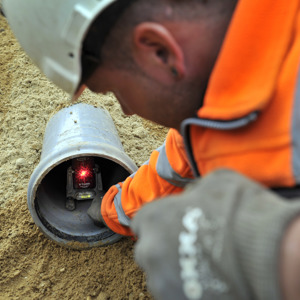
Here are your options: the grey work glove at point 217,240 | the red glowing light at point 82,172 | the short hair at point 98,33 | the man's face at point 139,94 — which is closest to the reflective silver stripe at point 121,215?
the red glowing light at point 82,172

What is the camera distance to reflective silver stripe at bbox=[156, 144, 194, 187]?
145cm

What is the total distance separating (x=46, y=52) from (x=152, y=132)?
57.4 inches

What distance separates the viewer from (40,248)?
6.06 ft

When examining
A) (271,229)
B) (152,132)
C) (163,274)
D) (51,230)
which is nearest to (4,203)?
(51,230)

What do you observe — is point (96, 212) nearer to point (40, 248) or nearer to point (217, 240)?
point (40, 248)

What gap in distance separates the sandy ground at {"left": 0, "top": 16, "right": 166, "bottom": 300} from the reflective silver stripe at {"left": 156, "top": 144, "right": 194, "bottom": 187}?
517mm

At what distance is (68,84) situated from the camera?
110 centimetres

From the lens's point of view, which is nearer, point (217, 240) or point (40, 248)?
point (217, 240)

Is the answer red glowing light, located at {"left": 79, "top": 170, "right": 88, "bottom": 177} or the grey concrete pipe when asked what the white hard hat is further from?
red glowing light, located at {"left": 79, "top": 170, "right": 88, "bottom": 177}

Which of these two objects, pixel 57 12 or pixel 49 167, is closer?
pixel 57 12

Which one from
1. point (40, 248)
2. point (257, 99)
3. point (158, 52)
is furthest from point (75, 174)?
point (257, 99)

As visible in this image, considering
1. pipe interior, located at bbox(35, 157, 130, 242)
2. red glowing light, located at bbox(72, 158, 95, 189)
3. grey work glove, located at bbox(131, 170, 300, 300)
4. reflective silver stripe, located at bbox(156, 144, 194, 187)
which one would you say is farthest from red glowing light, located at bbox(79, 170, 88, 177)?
grey work glove, located at bbox(131, 170, 300, 300)

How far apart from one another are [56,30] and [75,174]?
1130mm

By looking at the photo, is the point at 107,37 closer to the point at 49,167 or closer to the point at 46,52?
the point at 46,52
